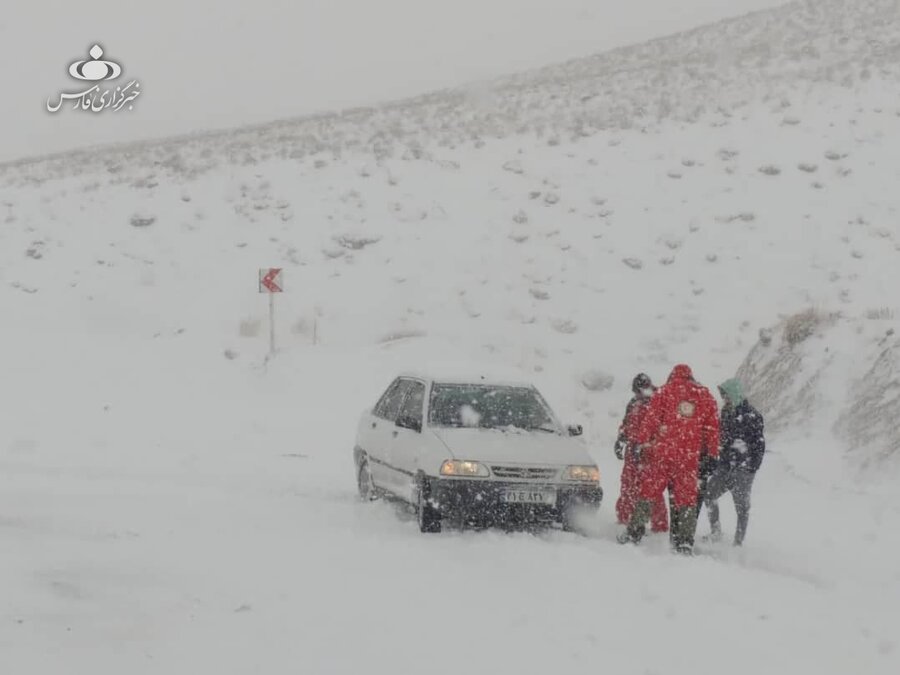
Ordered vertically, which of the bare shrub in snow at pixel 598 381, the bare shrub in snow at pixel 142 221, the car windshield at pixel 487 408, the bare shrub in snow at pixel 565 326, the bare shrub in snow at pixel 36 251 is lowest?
the car windshield at pixel 487 408

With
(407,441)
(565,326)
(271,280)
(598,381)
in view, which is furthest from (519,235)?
(407,441)

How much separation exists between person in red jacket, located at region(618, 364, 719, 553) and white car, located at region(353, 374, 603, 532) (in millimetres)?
754

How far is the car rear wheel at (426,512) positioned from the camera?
28.0 feet

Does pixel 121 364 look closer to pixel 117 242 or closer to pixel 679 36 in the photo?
pixel 117 242

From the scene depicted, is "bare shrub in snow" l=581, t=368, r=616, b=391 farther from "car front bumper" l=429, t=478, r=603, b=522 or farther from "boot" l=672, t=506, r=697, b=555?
"boot" l=672, t=506, r=697, b=555

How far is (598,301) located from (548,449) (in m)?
13.3

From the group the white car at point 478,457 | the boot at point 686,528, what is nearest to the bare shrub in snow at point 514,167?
the white car at point 478,457

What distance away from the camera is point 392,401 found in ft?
34.4

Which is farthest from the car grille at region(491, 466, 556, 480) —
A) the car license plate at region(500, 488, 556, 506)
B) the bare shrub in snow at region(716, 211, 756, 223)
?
the bare shrub in snow at region(716, 211, 756, 223)

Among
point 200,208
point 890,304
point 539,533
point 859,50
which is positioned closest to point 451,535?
point 539,533

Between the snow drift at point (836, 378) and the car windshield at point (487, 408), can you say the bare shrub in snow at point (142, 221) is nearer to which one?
the snow drift at point (836, 378)

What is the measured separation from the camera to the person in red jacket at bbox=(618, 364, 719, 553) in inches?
320

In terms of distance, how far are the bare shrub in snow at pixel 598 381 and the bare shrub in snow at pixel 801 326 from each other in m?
4.15

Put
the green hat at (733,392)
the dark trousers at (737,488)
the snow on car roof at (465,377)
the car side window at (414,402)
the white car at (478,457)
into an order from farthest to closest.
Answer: the snow on car roof at (465,377)
the car side window at (414,402)
the dark trousers at (737,488)
the green hat at (733,392)
the white car at (478,457)
